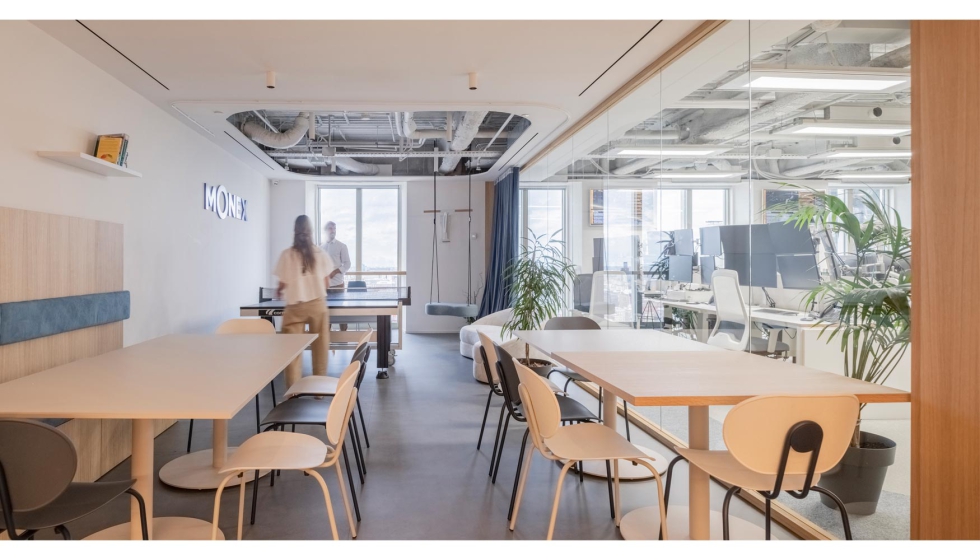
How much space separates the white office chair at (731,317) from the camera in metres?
3.22

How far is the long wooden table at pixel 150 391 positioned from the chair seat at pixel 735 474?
5.46ft

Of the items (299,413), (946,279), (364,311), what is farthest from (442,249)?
(946,279)

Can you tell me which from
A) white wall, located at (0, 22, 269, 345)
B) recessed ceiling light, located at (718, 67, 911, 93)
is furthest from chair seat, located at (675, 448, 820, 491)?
white wall, located at (0, 22, 269, 345)

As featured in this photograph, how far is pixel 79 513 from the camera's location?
1905 mm

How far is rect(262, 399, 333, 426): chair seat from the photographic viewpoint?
114 inches

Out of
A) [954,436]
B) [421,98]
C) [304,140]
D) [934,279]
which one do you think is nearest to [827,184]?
[934,279]

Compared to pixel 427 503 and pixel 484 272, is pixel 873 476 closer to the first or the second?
pixel 427 503

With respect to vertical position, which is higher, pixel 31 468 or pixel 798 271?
pixel 798 271

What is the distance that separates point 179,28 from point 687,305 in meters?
3.63

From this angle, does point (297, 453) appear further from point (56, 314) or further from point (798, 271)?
point (798, 271)

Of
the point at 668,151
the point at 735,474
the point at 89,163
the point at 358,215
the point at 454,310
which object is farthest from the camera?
the point at 358,215

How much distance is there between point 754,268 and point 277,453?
2.61m

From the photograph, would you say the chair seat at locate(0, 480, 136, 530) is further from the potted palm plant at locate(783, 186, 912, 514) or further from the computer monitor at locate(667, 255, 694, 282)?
the computer monitor at locate(667, 255, 694, 282)

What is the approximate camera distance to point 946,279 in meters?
1.86
